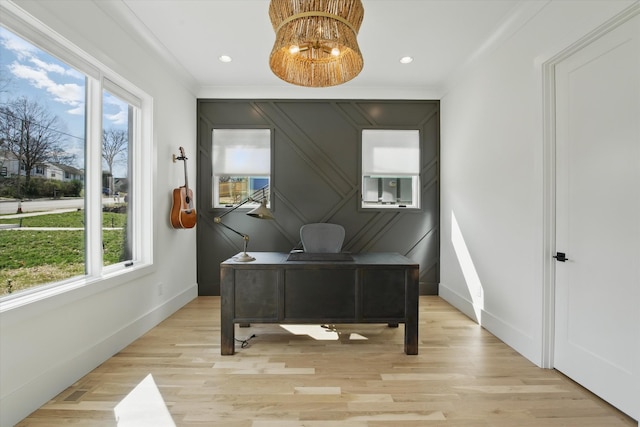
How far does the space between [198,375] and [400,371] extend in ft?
4.82

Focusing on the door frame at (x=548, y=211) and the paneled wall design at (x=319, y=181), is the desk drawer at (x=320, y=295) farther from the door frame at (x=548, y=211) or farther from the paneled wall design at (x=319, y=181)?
the paneled wall design at (x=319, y=181)

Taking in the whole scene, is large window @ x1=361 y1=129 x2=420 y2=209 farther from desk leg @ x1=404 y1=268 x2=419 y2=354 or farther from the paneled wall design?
desk leg @ x1=404 y1=268 x2=419 y2=354

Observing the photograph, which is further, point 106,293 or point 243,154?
point 243,154

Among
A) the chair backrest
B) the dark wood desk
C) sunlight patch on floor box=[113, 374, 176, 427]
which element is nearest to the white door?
the dark wood desk

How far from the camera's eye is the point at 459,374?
223 cm

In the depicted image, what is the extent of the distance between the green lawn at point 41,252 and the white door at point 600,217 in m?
3.57

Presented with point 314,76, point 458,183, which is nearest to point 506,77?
point 458,183

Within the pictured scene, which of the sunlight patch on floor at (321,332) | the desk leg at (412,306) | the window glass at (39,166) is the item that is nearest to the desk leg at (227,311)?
the sunlight patch on floor at (321,332)

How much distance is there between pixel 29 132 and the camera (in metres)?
1.98

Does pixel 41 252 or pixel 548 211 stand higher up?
pixel 548 211

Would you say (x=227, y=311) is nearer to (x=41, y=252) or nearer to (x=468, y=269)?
(x=41, y=252)

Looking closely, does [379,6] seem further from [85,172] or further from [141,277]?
[141,277]

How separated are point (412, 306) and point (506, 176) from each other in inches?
57.3

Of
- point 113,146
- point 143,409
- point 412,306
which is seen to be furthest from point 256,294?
point 113,146
